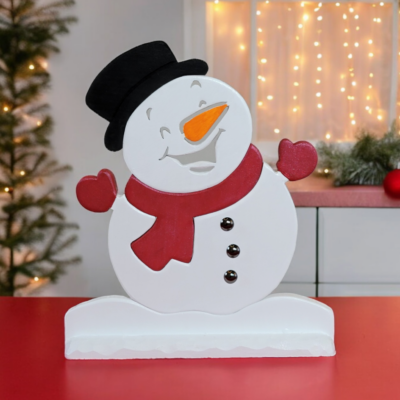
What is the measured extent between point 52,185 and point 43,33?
0.69 meters

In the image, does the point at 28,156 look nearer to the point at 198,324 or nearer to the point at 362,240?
the point at 362,240

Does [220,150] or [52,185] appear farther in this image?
[52,185]

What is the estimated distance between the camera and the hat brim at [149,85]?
724 mm

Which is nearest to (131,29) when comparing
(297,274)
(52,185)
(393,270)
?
(52,185)

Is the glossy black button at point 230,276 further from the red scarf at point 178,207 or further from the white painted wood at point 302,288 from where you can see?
the white painted wood at point 302,288

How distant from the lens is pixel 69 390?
0.62 meters

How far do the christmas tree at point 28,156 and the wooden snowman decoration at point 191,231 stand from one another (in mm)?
1786

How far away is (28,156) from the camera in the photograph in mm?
2443

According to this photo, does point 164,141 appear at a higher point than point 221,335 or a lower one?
higher

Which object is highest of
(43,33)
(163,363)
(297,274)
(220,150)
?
(43,33)

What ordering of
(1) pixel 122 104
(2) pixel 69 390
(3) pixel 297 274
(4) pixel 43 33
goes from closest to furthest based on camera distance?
(2) pixel 69 390 → (1) pixel 122 104 → (3) pixel 297 274 → (4) pixel 43 33

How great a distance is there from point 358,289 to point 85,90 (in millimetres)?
1518

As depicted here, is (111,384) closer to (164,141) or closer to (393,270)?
(164,141)

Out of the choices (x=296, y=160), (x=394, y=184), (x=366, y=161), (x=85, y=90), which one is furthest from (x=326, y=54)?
(x=296, y=160)
